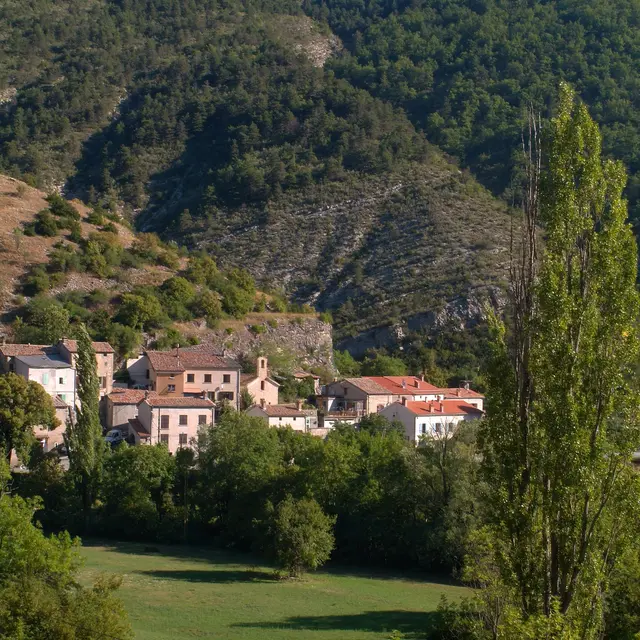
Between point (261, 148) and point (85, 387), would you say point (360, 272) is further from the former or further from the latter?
point (85, 387)

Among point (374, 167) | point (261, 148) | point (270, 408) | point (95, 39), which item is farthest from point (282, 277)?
point (95, 39)

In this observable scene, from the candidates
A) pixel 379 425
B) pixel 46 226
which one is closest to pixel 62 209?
pixel 46 226

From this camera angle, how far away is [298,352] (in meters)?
66.2

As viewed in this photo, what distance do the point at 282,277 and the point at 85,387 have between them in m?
43.7

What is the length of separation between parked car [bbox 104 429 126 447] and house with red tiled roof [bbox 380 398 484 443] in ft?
45.2

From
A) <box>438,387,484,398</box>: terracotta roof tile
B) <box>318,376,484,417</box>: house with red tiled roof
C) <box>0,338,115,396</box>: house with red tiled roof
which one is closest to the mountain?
<box>0,338,115,396</box>: house with red tiled roof

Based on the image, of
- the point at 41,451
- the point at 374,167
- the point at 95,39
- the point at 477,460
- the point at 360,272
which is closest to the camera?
the point at 477,460

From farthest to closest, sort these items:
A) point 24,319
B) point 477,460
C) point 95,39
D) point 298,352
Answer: point 95,39 → point 298,352 → point 24,319 → point 477,460

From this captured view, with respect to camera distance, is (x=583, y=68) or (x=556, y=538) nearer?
(x=556, y=538)

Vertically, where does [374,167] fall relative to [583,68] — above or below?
below

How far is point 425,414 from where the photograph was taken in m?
54.5

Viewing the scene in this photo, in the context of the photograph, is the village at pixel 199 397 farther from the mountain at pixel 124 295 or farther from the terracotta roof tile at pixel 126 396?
the mountain at pixel 124 295

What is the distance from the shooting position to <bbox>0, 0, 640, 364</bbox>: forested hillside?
86.4 m

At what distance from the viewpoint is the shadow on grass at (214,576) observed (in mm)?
36438
